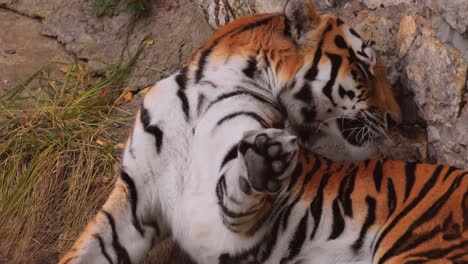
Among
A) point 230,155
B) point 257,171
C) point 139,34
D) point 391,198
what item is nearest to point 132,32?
point 139,34

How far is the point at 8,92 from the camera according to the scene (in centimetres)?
455

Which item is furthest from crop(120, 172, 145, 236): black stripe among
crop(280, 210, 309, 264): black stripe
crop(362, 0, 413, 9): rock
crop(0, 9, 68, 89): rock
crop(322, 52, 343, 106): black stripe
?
crop(0, 9, 68, 89): rock

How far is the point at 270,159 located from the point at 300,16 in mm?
912

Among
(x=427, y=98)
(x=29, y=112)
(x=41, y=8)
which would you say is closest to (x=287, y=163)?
(x=427, y=98)

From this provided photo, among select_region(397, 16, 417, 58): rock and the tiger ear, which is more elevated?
the tiger ear

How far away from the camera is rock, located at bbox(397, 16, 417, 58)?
3.62 metres

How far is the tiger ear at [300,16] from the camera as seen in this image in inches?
133

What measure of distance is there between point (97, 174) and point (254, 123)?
4.21 feet

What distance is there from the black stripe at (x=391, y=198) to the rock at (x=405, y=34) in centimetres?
77

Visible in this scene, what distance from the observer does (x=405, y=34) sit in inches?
145

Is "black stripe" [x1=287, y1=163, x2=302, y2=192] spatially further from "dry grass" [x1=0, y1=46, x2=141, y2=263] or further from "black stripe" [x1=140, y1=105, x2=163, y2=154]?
"dry grass" [x1=0, y1=46, x2=141, y2=263]

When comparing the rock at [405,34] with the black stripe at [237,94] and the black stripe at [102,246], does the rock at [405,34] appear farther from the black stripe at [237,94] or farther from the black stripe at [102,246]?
the black stripe at [102,246]

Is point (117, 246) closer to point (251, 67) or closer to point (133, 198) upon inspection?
point (133, 198)

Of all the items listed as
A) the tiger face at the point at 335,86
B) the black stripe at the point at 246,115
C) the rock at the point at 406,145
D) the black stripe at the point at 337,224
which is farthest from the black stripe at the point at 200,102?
the rock at the point at 406,145
